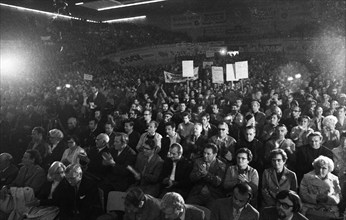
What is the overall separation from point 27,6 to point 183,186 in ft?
66.4

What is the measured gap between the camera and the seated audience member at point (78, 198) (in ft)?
12.8

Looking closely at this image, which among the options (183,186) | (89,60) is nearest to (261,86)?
(183,186)

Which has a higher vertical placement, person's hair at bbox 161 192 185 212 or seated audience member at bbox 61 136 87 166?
seated audience member at bbox 61 136 87 166

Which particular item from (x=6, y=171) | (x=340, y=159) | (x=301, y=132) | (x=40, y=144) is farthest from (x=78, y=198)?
(x=301, y=132)

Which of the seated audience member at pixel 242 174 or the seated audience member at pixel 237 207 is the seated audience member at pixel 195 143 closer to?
the seated audience member at pixel 242 174

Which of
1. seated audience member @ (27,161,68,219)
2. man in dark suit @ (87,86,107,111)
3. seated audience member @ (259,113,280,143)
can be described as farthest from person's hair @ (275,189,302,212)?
man in dark suit @ (87,86,107,111)

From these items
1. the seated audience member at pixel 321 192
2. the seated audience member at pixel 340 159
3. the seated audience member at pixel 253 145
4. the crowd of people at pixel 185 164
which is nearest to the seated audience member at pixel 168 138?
the crowd of people at pixel 185 164

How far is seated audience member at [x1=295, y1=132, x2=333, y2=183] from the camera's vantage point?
4398 mm

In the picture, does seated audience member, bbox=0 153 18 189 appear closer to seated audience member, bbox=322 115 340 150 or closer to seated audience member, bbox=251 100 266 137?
seated audience member, bbox=251 100 266 137

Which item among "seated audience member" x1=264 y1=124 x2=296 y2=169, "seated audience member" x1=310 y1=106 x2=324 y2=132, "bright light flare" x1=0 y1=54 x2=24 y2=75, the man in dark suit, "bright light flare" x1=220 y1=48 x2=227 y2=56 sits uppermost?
"bright light flare" x1=220 y1=48 x2=227 y2=56

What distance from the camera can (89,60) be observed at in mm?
19688

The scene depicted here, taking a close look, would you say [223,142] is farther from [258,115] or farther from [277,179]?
[258,115]

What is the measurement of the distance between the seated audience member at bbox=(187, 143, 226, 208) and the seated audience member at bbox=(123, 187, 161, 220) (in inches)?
30.3

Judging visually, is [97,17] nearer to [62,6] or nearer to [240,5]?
[62,6]
